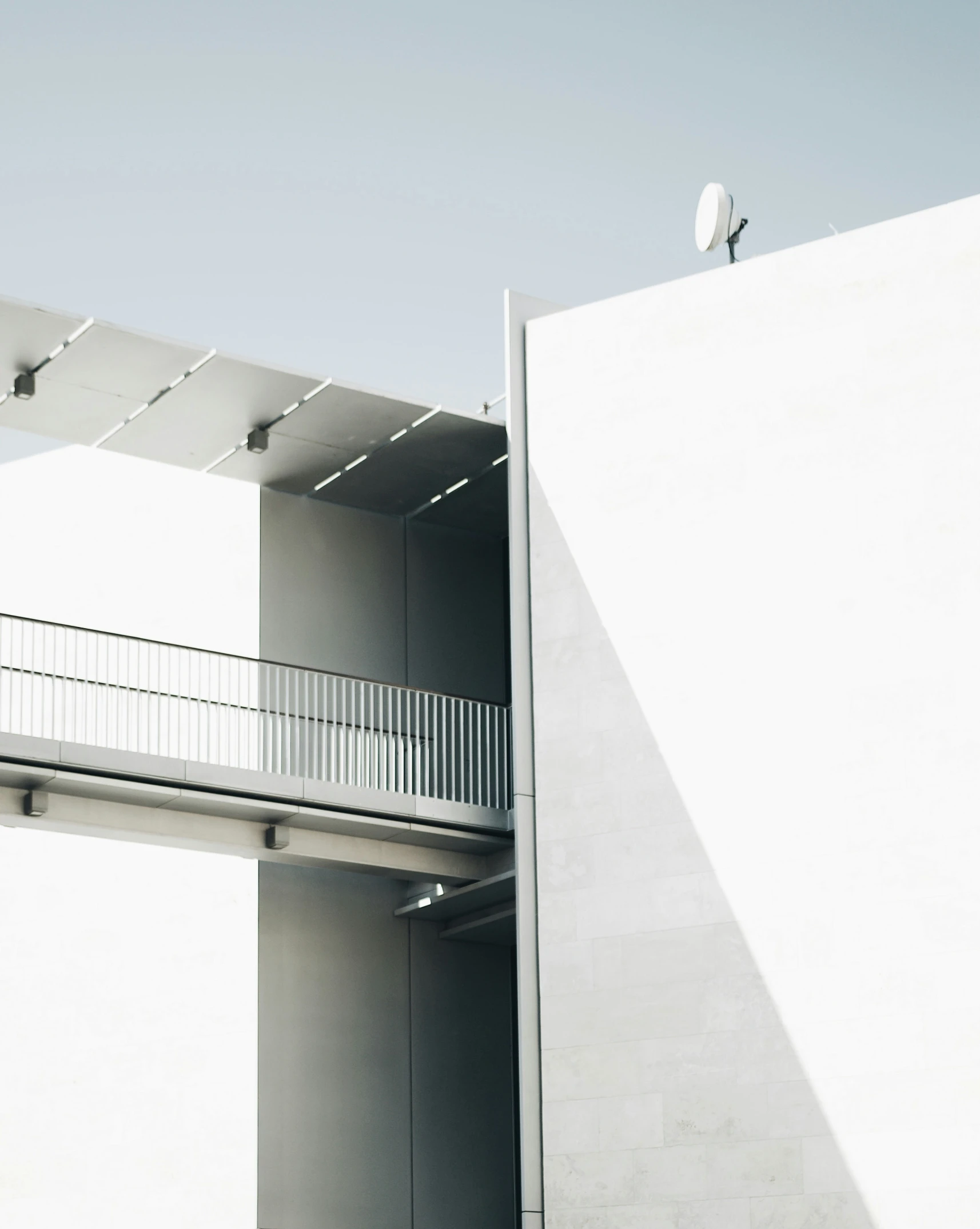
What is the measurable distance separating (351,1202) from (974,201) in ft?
51.5

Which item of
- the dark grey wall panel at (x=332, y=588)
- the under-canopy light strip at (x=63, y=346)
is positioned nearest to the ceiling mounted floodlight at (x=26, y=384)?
the under-canopy light strip at (x=63, y=346)

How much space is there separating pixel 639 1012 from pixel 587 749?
3346mm

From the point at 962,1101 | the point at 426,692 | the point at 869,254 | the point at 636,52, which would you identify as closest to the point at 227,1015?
the point at 426,692

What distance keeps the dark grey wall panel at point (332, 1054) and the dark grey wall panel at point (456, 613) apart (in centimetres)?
384

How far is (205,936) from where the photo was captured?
2561 centimetres

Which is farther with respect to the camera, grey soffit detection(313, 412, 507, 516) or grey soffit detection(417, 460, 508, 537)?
grey soffit detection(417, 460, 508, 537)

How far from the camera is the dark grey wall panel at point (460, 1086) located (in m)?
25.7

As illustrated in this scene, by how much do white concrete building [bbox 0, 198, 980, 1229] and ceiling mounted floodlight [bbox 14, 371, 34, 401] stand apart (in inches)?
13.7

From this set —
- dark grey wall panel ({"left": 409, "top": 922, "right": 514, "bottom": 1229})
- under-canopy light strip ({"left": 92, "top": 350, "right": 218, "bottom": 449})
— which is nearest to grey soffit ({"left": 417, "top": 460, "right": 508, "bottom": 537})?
under-canopy light strip ({"left": 92, "top": 350, "right": 218, "bottom": 449})

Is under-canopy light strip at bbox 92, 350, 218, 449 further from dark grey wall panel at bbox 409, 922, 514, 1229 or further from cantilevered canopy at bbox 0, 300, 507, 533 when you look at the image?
dark grey wall panel at bbox 409, 922, 514, 1229

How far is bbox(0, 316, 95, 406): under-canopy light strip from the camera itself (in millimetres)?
22422

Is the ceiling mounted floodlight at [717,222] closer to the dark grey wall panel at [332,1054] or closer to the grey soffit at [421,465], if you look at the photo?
the grey soffit at [421,465]

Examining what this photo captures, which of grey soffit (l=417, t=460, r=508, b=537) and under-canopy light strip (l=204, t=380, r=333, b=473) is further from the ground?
under-canopy light strip (l=204, t=380, r=333, b=473)

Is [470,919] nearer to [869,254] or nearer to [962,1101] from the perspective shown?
[962,1101]
